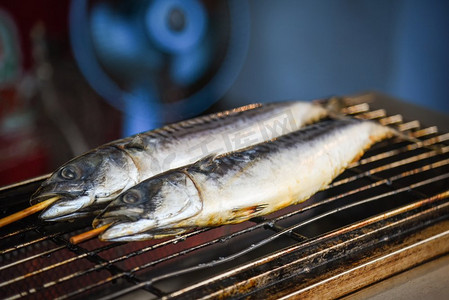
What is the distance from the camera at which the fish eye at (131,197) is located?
199 cm

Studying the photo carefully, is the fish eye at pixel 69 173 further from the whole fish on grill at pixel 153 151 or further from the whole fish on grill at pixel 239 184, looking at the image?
the whole fish on grill at pixel 239 184

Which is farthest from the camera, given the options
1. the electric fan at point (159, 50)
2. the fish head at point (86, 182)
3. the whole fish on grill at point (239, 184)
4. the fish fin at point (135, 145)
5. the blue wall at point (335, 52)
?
the blue wall at point (335, 52)

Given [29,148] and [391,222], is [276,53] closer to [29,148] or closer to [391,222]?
[29,148]

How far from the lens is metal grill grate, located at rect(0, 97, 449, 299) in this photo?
6.09 feet

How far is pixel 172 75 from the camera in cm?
511

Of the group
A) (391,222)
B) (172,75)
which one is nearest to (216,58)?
(172,75)

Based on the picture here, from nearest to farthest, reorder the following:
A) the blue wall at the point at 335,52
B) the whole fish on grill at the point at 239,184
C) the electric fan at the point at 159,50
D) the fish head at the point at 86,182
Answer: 1. the whole fish on grill at the point at 239,184
2. the fish head at the point at 86,182
3. the electric fan at the point at 159,50
4. the blue wall at the point at 335,52

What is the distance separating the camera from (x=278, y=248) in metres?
2.48

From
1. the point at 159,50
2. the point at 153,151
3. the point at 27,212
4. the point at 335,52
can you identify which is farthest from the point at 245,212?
the point at 335,52

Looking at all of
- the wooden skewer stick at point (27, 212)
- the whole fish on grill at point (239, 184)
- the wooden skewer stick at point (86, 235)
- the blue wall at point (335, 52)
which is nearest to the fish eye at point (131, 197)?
the whole fish on grill at point (239, 184)

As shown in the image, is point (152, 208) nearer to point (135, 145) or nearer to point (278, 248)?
point (135, 145)

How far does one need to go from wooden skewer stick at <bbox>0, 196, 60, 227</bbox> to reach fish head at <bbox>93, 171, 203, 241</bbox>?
294mm

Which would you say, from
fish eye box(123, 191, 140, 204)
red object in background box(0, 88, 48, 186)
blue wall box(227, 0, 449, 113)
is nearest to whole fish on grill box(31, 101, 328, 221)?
fish eye box(123, 191, 140, 204)

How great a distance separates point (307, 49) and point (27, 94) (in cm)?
389
